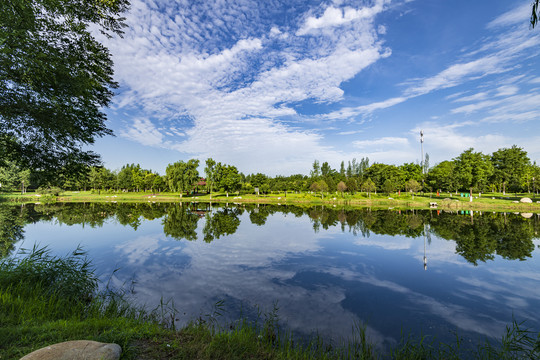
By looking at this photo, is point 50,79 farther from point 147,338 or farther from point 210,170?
point 210,170

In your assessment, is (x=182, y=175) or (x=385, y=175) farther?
(x=385, y=175)

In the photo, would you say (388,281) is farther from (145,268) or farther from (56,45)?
(56,45)

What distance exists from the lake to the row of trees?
33221 mm

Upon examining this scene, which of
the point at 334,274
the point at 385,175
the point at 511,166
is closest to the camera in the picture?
the point at 334,274

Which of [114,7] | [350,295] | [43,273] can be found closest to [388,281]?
[350,295]

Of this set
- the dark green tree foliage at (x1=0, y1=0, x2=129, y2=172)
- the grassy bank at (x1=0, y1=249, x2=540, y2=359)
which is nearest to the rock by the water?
the grassy bank at (x1=0, y1=249, x2=540, y2=359)

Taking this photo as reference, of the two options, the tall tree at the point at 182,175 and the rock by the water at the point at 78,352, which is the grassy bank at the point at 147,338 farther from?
the tall tree at the point at 182,175

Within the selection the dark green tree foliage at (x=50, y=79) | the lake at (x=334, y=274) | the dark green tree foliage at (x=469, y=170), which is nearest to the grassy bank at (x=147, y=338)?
the lake at (x=334, y=274)

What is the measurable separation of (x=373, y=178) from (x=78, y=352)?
8363 cm

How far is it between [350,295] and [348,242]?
34.8 feet

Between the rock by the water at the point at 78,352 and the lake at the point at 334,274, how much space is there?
12.8 ft

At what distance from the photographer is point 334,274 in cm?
1269

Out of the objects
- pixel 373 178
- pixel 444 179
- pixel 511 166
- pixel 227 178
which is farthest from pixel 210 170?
pixel 511 166

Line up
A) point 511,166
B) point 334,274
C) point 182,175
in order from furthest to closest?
1. point 182,175
2. point 511,166
3. point 334,274
